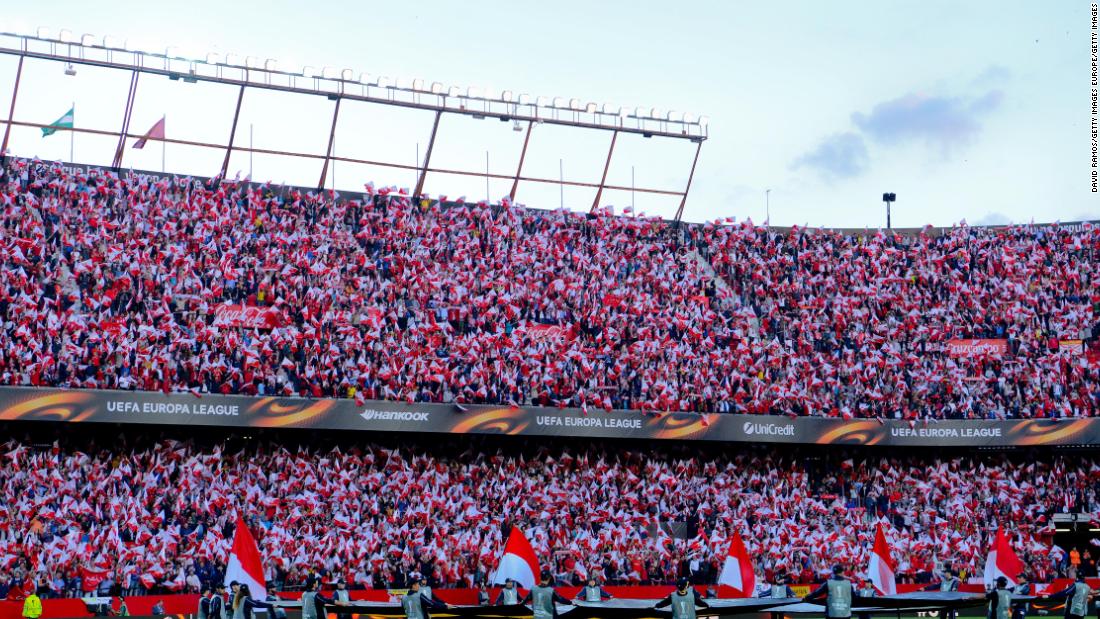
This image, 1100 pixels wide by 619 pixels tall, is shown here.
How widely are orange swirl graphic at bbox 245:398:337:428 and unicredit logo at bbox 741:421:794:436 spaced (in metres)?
13.3

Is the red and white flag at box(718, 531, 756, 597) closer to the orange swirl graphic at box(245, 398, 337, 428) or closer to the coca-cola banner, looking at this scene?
the coca-cola banner

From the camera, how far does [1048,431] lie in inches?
1812

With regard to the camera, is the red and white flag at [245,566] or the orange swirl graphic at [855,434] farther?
the orange swirl graphic at [855,434]

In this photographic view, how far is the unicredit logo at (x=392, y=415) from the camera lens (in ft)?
131

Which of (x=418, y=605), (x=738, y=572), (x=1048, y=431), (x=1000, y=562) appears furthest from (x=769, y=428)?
(x=418, y=605)

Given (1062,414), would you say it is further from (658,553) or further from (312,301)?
(312,301)

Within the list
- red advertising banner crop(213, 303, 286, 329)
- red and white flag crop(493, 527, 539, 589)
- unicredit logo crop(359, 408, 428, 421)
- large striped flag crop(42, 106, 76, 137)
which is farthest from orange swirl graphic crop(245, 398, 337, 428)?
large striped flag crop(42, 106, 76, 137)

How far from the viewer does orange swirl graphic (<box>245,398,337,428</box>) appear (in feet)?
125

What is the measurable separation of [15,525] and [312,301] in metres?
11.2

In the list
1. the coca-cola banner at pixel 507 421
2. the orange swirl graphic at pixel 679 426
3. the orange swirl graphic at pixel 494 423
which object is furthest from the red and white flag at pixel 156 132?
the orange swirl graphic at pixel 679 426

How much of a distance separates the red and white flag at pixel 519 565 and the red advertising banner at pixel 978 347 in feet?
71.9

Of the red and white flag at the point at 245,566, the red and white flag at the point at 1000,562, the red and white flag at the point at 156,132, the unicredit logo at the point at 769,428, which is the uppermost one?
the red and white flag at the point at 156,132

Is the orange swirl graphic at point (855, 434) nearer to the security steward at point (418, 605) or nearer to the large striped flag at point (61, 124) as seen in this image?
the security steward at point (418, 605)

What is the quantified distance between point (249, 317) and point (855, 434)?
1945 centimetres
